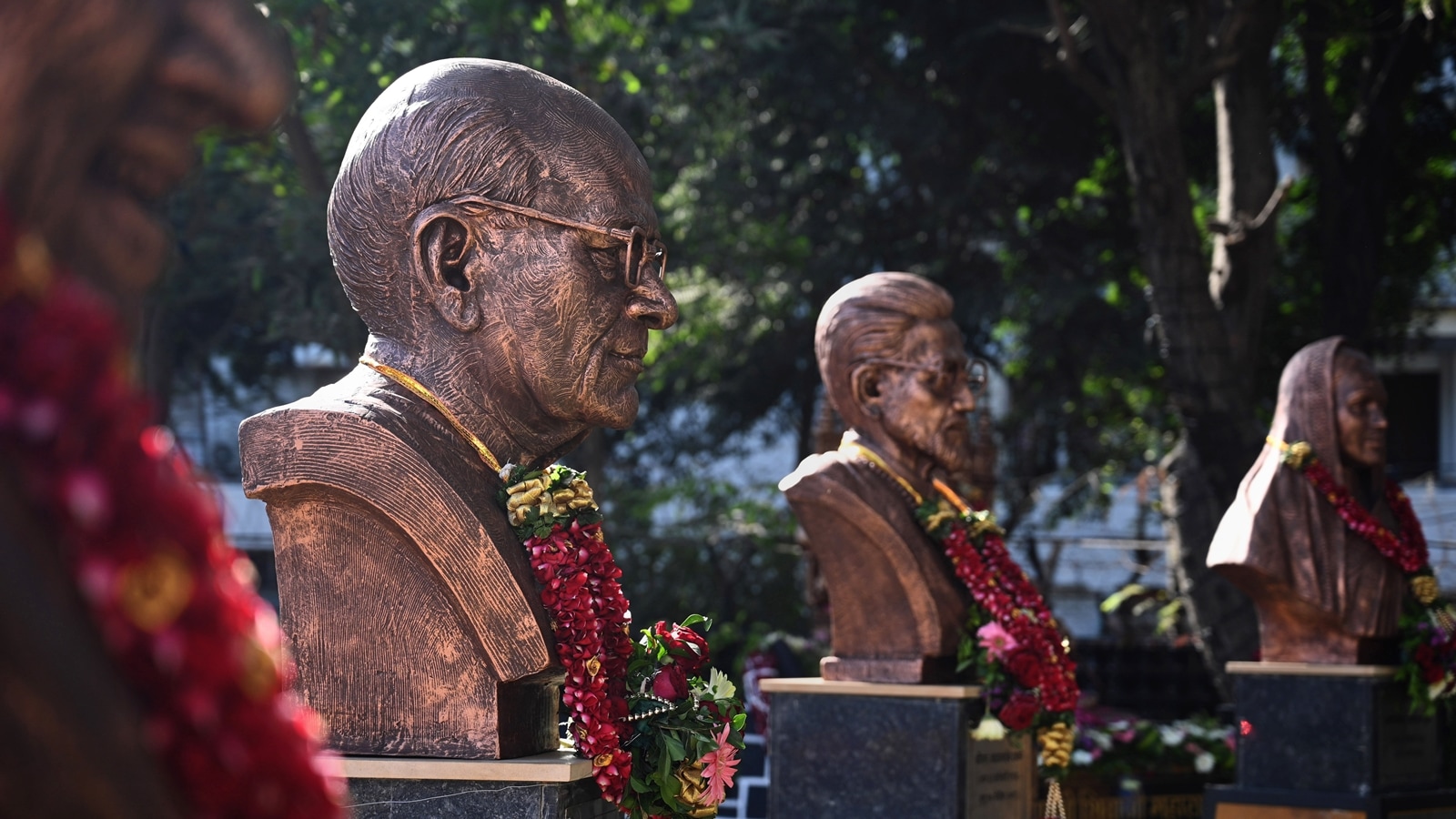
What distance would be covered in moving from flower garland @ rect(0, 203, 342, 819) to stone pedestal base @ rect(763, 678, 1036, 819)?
562 centimetres

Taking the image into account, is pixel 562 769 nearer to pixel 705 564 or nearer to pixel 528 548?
pixel 528 548

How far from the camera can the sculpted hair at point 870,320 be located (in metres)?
7.44

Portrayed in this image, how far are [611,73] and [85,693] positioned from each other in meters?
10.1

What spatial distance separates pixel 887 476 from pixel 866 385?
512 millimetres

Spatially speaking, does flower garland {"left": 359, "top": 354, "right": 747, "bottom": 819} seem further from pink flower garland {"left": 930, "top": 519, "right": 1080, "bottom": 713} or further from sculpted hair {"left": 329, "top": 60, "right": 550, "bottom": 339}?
pink flower garland {"left": 930, "top": 519, "right": 1080, "bottom": 713}

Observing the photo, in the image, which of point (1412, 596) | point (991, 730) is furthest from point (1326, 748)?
point (991, 730)

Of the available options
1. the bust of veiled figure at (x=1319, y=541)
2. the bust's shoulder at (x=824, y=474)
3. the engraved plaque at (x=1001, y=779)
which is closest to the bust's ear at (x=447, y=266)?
the bust's shoulder at (x=824, y=474)

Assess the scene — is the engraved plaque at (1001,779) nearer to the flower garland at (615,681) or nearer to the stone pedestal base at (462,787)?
the flower garland at (615,681)

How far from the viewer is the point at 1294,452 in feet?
28.7

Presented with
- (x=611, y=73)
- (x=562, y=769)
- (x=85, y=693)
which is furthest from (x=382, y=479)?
(x=611, y=73)

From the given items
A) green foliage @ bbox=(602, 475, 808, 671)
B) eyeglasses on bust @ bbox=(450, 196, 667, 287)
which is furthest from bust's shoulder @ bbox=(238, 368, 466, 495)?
→ green foliage @ bbox=(602, 475, 808, 671)

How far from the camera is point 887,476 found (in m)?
7.16

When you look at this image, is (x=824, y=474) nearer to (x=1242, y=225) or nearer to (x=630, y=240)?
(x=630, y=240)

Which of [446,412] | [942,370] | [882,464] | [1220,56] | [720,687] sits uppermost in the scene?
[1220,56]
